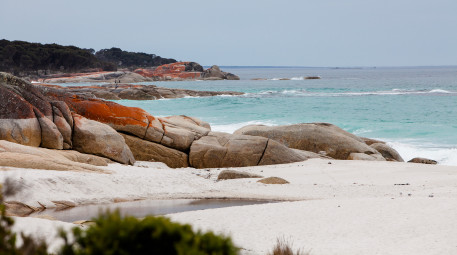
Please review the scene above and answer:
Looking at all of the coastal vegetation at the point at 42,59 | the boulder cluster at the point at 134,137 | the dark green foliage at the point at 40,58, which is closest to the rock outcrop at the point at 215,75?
the coastal vegetation at the point at 42,59

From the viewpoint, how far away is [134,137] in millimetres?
18422

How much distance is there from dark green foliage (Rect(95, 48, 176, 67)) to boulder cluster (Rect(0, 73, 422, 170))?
14812 centimetres

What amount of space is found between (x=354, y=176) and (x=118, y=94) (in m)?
43.8

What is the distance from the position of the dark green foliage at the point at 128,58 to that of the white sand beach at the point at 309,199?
153m

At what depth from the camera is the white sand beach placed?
323 inches

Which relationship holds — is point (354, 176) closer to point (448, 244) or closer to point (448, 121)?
point (448, 244)

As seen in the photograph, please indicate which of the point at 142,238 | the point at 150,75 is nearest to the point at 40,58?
the point at 150,75

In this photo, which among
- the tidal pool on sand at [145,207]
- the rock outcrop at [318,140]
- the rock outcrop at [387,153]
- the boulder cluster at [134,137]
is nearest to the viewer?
the tidal pool on sand at [145,207]

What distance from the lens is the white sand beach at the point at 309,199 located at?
8211 mm

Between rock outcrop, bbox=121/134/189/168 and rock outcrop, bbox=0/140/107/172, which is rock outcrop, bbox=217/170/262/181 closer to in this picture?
rock outcrop, bbox=121/134/189/168

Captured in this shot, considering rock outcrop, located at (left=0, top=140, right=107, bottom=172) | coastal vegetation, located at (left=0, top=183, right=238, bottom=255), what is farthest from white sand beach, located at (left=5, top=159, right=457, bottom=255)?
coastal vegetation, located at (left=0, top=183, right=238, bottom=255)

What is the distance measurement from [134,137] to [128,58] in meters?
154

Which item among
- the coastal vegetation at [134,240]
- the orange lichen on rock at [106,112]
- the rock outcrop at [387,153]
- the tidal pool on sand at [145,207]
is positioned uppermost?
the coastal vegetation at [134,240]

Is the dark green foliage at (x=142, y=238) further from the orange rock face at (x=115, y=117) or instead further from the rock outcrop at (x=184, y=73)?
the rock outcrop at (x=184, y=73)
